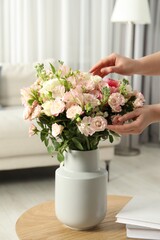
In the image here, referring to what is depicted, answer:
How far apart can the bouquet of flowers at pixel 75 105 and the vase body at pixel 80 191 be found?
0.12ft

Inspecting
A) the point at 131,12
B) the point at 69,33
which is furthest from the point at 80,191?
the point at 69,33

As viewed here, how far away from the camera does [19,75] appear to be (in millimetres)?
3438

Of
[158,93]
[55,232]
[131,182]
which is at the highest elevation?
[55,232]

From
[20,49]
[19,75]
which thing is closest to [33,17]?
[20,49]

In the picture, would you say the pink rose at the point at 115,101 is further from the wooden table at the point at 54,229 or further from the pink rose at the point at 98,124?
the wooden table at the point at 54,229

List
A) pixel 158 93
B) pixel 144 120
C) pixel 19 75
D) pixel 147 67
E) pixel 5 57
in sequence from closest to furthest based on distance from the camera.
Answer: pixel 144 120 < pixel 147 67 < pixel 19 75 < pixel 5 57 < pixel 158 93

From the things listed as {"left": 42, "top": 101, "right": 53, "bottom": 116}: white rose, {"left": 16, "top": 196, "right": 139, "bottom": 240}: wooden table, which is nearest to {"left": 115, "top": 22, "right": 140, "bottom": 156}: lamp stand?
{"left": 16, "top": 196, "right": 139, "bottom": 240}: wooden table

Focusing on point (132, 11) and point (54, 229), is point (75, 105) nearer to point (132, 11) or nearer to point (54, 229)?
point (54, 229)

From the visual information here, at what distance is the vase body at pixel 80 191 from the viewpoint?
4.46ft

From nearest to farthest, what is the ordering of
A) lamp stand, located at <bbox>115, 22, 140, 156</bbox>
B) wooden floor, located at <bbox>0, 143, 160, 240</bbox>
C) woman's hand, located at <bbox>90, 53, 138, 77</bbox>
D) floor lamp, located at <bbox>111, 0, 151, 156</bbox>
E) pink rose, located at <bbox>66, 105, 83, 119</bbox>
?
pink rose, located at <bbox>66, 105, 83, 119</bbox> → woman's hand, located at <bbox>90, 53, 138, 77</bbox> → wooden floor, located at <bbox>0, 143, 160, 240</bbox> → floor lamp, located at <bbox>111, 0, 151, 156</bbox> → lamp stand, located at <bbox>115, 22, 140, 156</bbox>

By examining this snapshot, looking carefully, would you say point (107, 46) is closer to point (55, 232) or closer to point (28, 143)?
point (28, 143)

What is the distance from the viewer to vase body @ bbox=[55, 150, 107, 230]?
1.36m

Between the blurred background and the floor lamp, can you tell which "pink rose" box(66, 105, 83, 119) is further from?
the blurred background

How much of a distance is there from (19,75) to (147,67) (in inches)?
75.0
